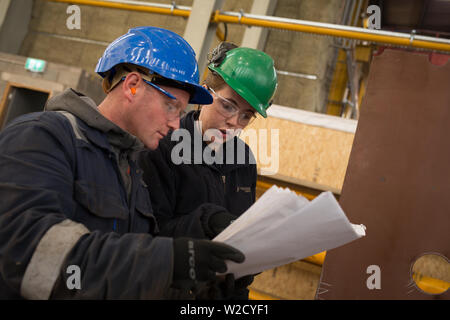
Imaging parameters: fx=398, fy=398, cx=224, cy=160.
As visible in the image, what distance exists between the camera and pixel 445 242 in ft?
7.35

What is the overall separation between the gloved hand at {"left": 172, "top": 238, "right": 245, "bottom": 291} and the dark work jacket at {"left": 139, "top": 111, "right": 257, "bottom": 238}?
21.0 inches

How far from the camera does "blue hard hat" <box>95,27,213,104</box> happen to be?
1.40 metres

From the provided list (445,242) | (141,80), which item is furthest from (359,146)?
A: (141,80)

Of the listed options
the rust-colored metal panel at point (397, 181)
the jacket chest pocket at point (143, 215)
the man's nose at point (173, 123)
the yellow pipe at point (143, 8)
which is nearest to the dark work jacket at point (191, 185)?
the jacket chest pocket at point (143, 215)

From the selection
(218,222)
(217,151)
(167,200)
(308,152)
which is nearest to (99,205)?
(218,222)

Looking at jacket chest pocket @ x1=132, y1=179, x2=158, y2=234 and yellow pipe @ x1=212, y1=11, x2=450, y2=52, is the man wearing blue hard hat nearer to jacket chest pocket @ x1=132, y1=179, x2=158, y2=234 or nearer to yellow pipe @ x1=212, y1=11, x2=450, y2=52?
jacket chest pocket @ x1=132, y1=179, x2=158, y2=234

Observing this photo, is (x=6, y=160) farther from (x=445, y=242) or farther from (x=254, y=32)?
(x=254, y=32)

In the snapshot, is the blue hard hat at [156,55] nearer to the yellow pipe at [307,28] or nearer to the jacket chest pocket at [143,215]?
the jacket chest pocket at [143,215]

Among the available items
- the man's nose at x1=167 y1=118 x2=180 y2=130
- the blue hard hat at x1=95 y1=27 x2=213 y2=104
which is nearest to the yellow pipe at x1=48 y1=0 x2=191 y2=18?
the blue hard hat at x1=95 y1=27 x2=213 y2=104

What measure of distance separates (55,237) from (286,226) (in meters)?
0.59

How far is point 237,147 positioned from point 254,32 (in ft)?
15.7

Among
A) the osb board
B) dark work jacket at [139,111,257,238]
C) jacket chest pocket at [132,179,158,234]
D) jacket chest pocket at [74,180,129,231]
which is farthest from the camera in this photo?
the osb board

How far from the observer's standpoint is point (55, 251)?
1002 millimetres

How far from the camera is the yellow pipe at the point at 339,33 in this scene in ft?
12.7
